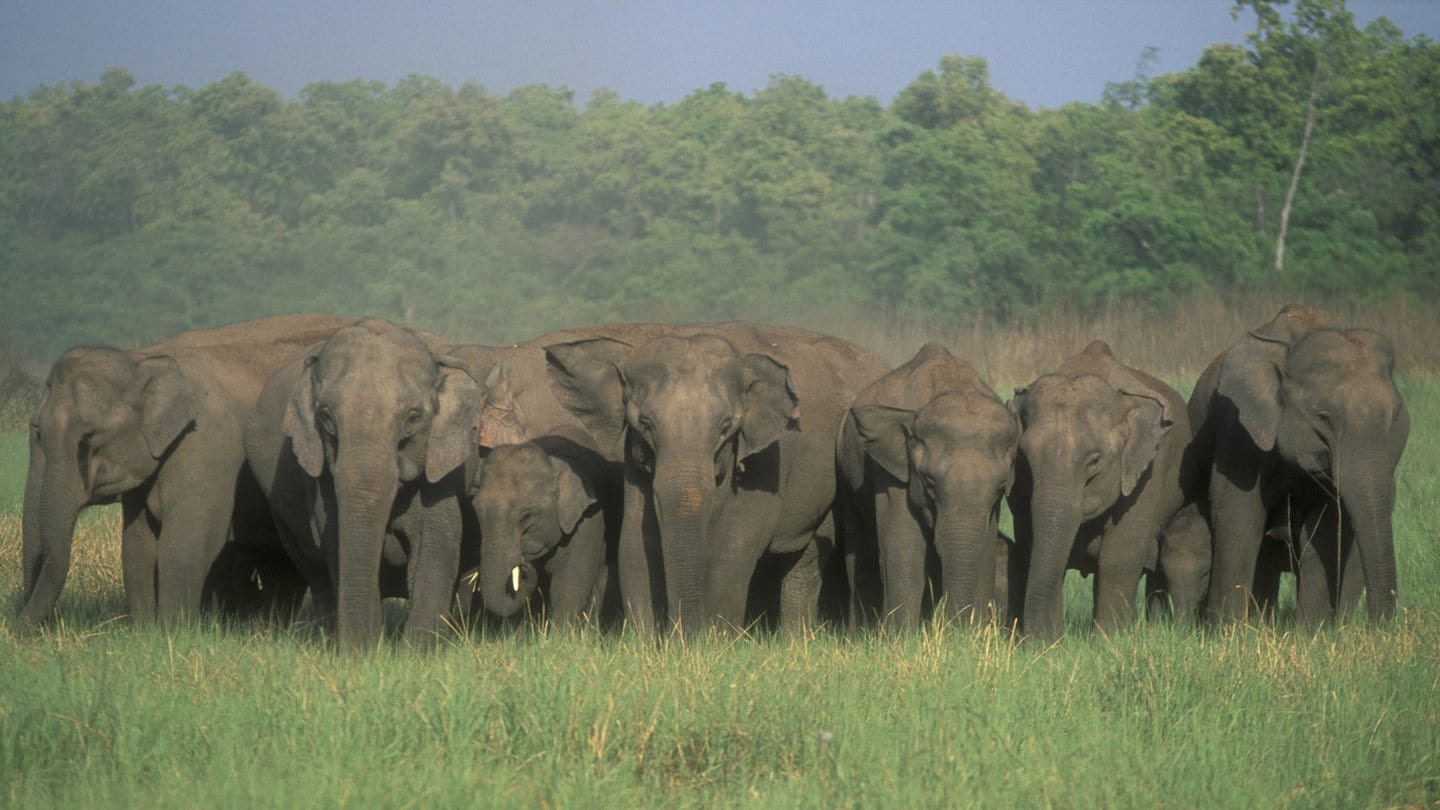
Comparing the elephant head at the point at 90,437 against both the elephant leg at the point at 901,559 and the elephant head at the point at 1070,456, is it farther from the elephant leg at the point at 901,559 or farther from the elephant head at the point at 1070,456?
the elephant head at the point at 1070,456

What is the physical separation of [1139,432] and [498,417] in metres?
3.11

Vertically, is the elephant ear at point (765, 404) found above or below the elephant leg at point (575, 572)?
above

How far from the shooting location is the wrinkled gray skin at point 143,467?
858 centimetres

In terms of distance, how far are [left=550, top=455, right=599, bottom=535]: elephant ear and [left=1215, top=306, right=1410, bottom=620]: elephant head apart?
3.25m

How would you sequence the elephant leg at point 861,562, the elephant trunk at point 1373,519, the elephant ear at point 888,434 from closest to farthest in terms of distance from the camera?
the elephant ear at point 888,434
the elephant trunk at point 1373,519
the elephant leg at point 861,562

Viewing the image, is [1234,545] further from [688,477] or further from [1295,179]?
[1295,179]

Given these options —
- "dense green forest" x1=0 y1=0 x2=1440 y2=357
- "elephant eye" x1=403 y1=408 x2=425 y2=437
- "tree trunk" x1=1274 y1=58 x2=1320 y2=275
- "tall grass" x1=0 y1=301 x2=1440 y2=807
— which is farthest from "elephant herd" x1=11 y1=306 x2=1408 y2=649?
"tree trunk" x1=1274 y1=58 x2=1320 y2=275

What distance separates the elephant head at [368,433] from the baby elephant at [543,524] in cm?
40

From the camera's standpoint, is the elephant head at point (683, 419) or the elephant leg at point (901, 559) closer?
the elephant head at point (683, 419)

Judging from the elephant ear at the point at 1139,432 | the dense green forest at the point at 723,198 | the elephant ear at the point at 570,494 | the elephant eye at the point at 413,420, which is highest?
the dense green forest at the point at 723,198

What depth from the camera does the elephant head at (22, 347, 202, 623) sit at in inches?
336

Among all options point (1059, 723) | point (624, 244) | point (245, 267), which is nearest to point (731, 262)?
point (624, 244)

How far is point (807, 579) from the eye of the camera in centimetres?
992

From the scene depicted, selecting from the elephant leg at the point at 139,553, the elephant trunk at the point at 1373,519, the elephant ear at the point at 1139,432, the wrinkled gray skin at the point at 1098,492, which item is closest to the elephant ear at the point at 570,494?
the elephant leg at the point at 139,553
